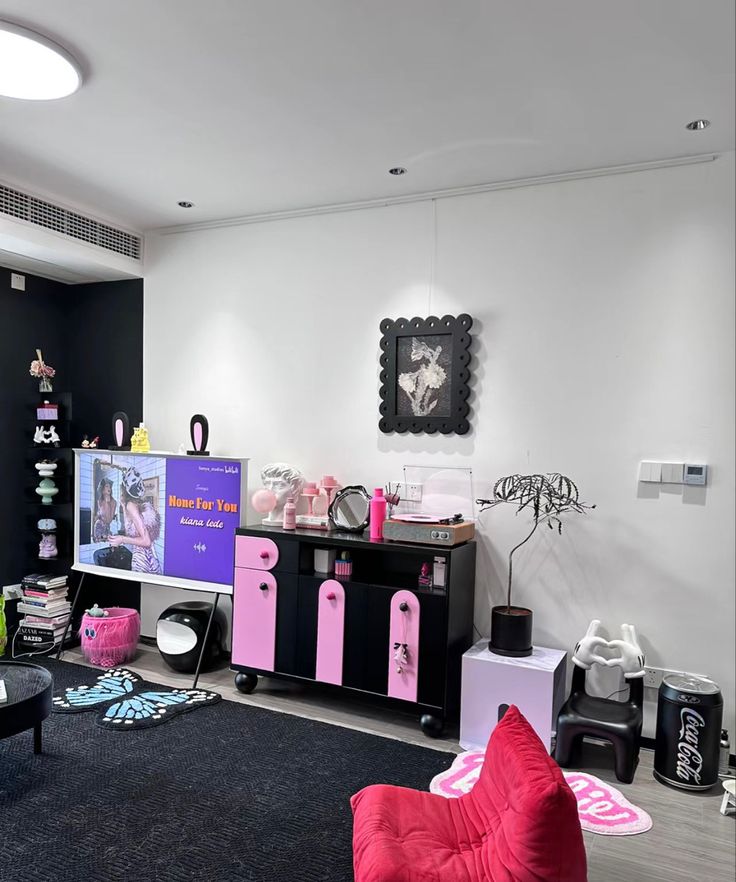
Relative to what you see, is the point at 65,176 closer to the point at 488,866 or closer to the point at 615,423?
the point at 615,423

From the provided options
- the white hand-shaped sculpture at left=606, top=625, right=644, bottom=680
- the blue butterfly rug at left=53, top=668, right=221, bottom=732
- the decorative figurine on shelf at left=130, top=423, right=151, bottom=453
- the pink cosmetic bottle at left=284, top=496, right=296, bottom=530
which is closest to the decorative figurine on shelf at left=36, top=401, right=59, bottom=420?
the decorative figurine on shelf at left=130, top=423, right=151, bottom=453

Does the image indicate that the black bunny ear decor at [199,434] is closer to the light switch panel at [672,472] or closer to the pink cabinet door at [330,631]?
the pink cabinet door at [330,631]

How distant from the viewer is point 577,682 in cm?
311

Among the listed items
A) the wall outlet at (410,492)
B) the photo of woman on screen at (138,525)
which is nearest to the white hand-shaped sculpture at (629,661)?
the wall outlet at (410,492)

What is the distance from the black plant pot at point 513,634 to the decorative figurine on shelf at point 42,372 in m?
3.12

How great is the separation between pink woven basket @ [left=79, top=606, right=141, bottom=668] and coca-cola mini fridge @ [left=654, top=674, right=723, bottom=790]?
2.91m

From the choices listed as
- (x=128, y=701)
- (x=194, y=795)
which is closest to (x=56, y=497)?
(x=128, y=701)

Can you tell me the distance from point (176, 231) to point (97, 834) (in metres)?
3.44

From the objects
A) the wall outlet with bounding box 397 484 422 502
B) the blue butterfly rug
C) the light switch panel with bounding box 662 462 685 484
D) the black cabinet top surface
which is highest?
the light switch panel with bounding box 662 462 685 484

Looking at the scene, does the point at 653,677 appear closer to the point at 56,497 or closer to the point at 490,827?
the point at 490,827

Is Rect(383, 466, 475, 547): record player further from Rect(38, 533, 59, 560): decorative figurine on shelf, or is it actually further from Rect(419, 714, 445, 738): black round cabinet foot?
Rect(38, 533, 59, 560): decorative figurine on shelf

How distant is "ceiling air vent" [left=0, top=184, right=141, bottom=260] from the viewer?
3607 mm

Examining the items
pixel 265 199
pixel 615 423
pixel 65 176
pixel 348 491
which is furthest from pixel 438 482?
pixel 65 176

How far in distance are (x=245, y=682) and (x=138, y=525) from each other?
3.81 feet
